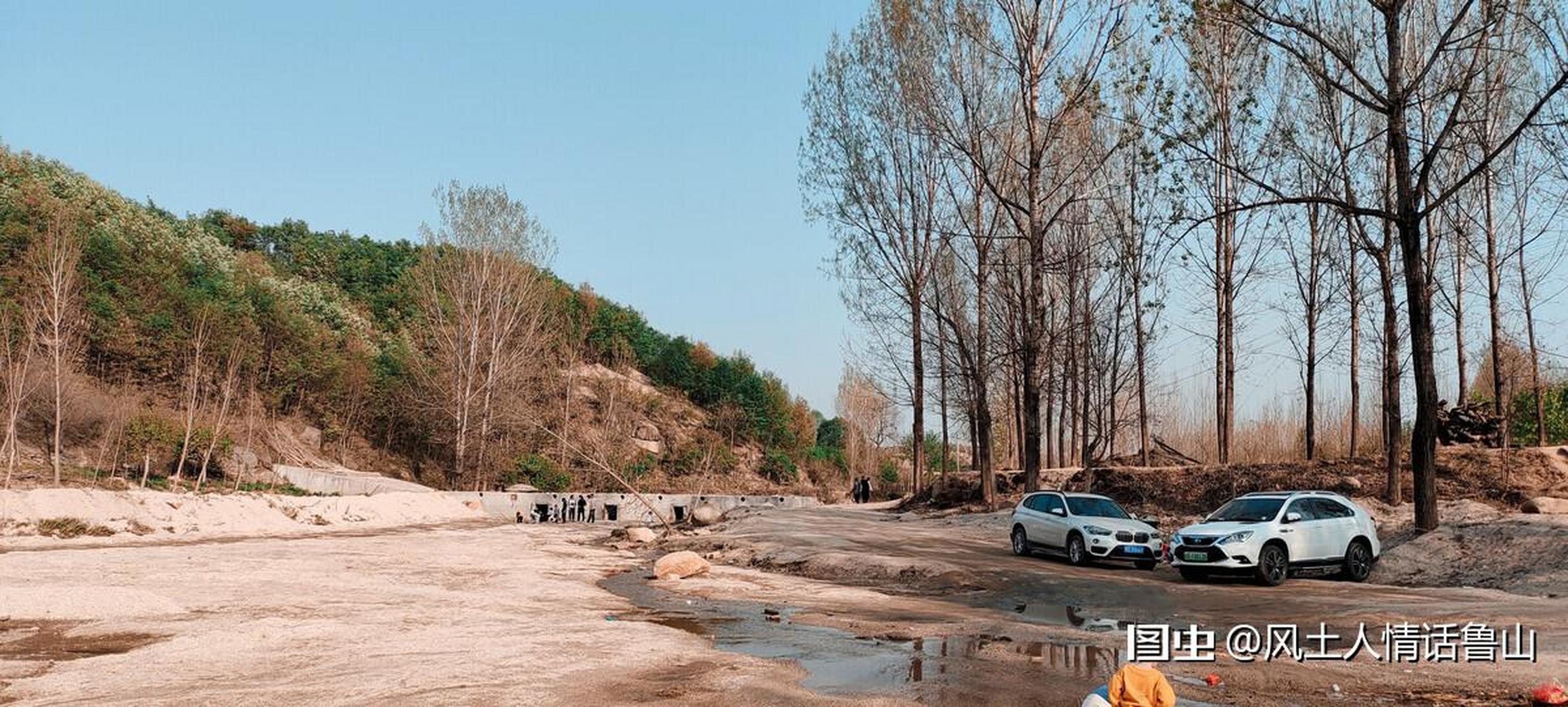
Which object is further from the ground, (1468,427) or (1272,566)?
(1468,427)

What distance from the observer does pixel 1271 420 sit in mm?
38531

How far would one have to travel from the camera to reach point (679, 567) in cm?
1811

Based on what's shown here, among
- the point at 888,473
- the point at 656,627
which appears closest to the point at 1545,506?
the point at 656,627

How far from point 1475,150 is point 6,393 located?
1663 inches

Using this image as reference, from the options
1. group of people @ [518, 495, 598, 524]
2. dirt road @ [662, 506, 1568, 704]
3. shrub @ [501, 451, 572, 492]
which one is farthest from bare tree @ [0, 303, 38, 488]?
shrub @ [501, 451, 572, 492]

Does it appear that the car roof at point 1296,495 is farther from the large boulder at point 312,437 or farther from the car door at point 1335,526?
the large boulder at point 312,437

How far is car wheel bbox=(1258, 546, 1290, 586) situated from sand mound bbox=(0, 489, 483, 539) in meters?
24.3

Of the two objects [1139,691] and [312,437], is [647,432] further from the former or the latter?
[1139,691]

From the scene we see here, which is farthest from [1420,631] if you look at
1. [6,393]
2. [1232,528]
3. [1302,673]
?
[6,393]

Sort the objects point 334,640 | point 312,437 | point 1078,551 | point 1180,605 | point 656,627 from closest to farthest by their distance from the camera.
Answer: point 334,640 < point 656,627 < point 1180,605 < point 1078,551 < point 312,437

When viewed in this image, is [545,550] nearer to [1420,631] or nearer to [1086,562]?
[1086,562]

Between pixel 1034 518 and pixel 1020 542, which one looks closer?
pixel 1034 518

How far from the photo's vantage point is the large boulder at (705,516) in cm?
3306

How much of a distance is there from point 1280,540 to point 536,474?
39946mm
